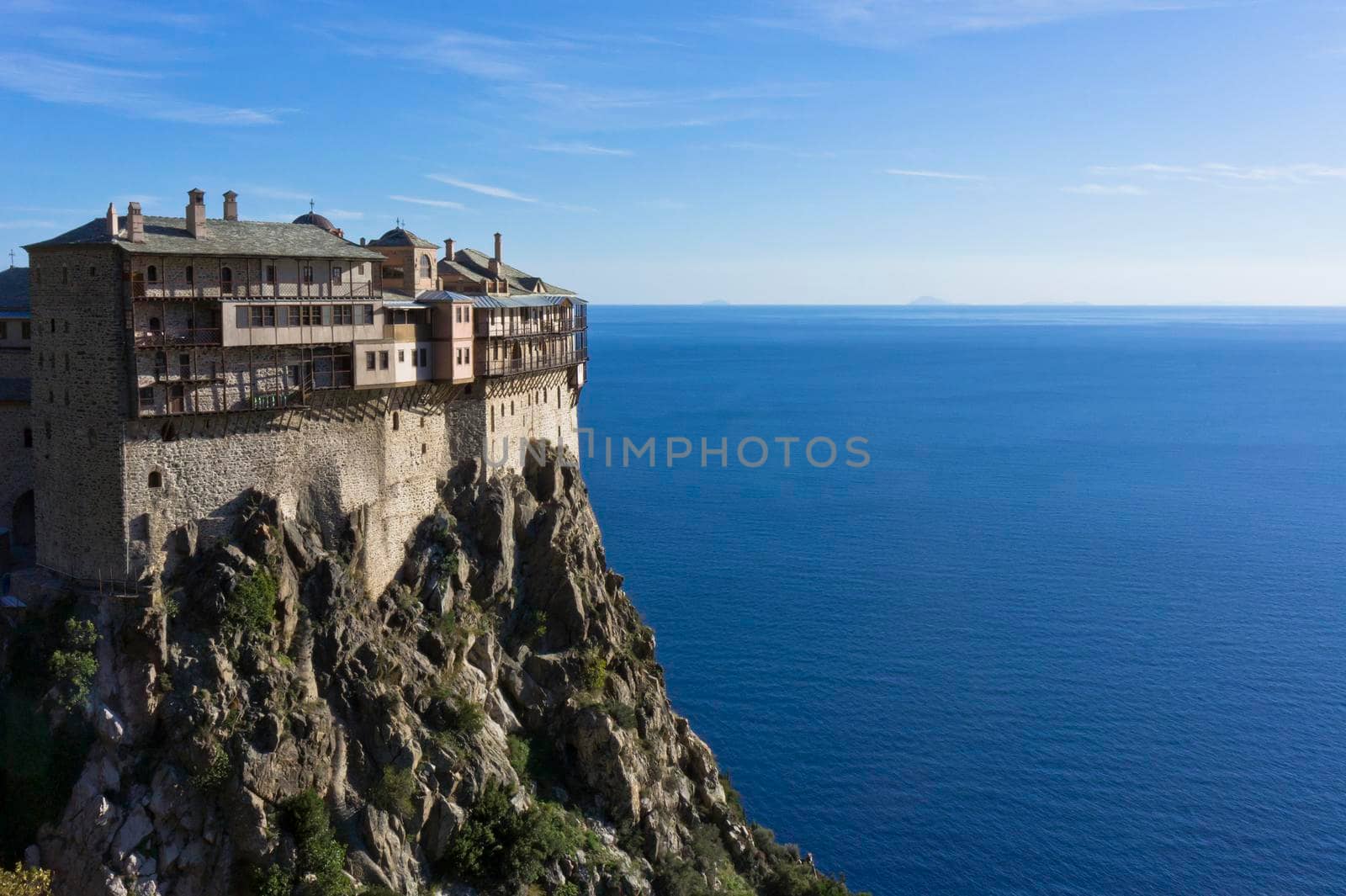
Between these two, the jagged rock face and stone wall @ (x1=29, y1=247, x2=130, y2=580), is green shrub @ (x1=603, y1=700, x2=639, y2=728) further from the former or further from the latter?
stone wall @ (x1=29, y1=247, x2=130, y2=580)

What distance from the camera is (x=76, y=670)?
44.9m

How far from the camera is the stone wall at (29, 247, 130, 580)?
151 feet

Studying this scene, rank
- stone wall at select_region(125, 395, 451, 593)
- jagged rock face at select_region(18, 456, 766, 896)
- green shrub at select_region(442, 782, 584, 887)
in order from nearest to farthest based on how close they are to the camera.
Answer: jagged rock face at select_region(18, 456, 766, 896)
stone wall at select_region(125, 395, 451, 593)
green shrub at select_region(442, 782, 584, 887)

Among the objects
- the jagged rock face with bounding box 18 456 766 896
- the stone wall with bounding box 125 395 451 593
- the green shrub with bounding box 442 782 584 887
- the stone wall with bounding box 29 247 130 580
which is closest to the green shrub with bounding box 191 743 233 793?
the jagged rock face with bounding box 18 456 766 896

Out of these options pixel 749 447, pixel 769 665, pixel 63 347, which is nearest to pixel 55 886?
pixel 63 347

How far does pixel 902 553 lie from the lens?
10844cm

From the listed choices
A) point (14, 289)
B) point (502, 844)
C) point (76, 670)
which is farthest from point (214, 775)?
point (14, 289)

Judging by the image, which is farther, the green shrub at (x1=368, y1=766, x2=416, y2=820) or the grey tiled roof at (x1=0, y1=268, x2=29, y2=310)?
the grey tiled roof at (x1=0, y1=268, x2=29, y2=310)

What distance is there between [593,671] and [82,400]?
2504 centimetres

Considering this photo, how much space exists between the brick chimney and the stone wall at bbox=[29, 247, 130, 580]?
3342mm

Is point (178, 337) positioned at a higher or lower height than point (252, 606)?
higher

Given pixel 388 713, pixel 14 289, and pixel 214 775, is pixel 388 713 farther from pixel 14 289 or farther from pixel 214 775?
pixel 14 289

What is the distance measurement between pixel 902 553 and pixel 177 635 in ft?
243

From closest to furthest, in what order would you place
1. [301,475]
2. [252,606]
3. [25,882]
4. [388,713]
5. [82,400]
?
[25,882] < [252,606] < [82,400] < [388,713] < [301,475]
